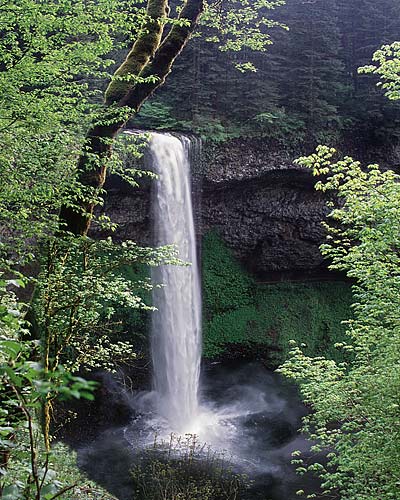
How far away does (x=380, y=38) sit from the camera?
1631 cm

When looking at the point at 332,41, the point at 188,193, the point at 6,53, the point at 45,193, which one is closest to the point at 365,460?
the point at 45,193

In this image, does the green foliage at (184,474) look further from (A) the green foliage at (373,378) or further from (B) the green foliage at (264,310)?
(B) the green foliage at (264,310)

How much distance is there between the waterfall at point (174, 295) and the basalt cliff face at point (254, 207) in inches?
24.9

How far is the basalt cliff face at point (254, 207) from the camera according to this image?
13750 millimetres

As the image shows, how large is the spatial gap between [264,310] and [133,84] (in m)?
10.2

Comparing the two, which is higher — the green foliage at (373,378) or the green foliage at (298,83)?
the green foliage at (298,83)

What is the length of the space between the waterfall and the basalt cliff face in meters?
0.63

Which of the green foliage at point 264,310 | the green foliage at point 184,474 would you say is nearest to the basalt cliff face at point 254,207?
the green foliage at point 264,310

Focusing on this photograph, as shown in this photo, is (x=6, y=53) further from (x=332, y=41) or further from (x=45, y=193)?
(x=332, y=41)

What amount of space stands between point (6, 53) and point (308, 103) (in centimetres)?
1167

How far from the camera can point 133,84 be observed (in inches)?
254

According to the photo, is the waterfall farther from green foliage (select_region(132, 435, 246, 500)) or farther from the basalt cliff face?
green foliage (select_region(132, 435, 246, 500))

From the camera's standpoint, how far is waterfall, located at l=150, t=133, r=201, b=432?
12.8 meters

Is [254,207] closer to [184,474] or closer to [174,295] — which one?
[174,295]
